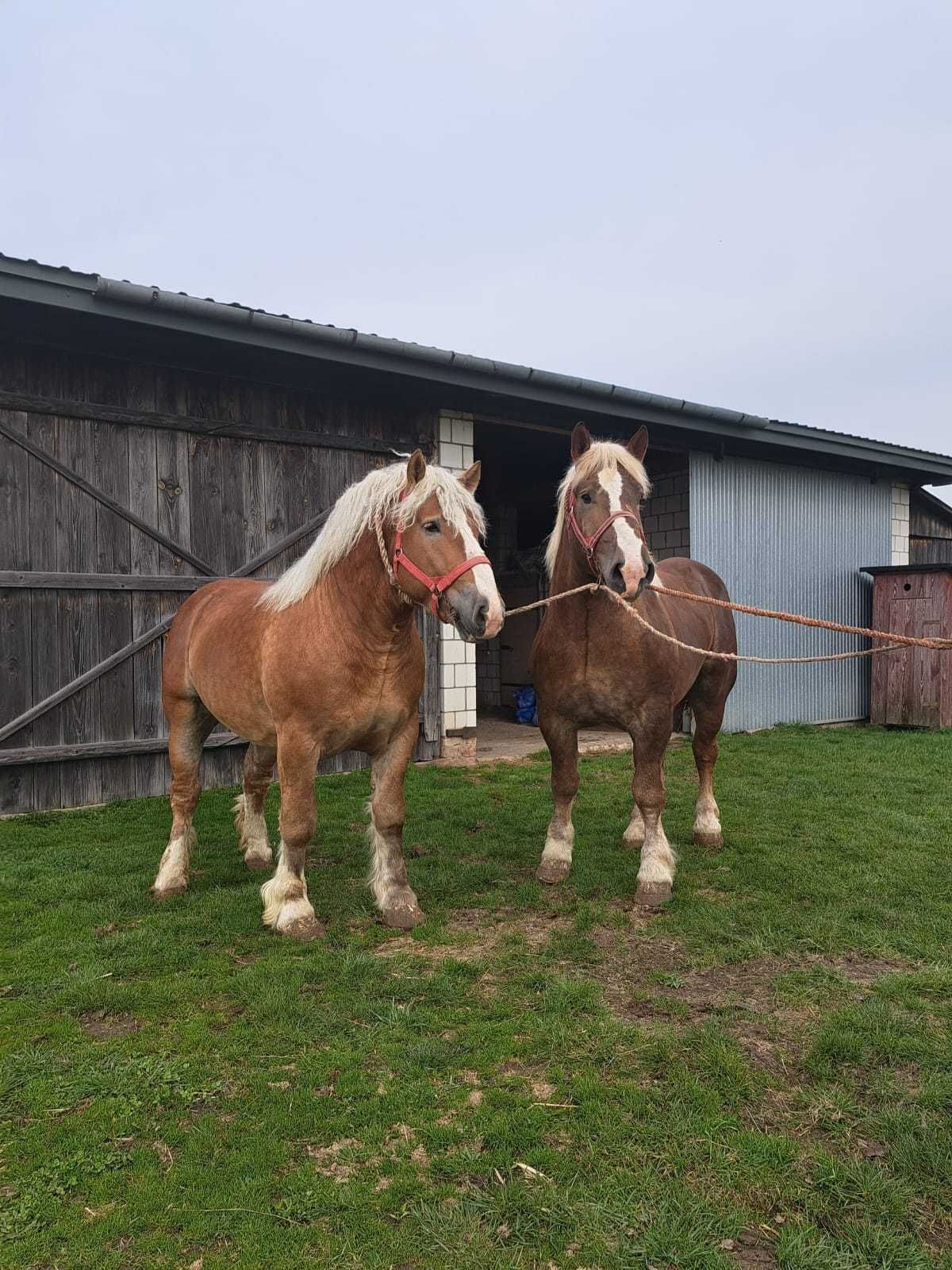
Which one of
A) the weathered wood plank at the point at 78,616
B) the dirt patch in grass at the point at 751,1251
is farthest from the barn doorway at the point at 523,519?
the dirt patch in grass at the point at 751,1251

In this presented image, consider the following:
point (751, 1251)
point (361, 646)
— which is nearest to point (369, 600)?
point (361, 646)

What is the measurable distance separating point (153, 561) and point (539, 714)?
11.6ft

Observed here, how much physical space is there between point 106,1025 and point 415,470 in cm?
237

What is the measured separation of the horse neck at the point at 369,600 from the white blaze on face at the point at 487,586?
1.50 ft

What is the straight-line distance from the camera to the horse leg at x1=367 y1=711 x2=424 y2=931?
11.9ft

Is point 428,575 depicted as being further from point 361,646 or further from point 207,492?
point 207,492

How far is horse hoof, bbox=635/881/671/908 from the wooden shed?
24.4 ft

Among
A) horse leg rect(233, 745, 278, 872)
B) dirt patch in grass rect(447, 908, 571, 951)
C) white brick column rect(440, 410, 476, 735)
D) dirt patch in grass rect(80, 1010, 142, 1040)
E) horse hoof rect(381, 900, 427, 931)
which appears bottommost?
dirt patch in grass rect(447, 908, 571, 951)

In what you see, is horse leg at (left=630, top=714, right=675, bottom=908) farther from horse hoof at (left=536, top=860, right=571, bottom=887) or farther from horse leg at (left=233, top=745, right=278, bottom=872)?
horse leg at (left=233, top=745, right=278, bottom=872)

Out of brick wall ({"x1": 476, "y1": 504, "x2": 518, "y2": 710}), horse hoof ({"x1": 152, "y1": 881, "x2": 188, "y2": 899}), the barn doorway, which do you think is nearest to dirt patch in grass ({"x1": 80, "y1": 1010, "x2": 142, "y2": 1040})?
horse hoof ({"x1": 152, "y1": 881, "x2": 188, "y2": 899})

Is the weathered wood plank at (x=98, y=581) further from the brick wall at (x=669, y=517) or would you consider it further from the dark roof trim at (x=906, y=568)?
the dark roof trim at (x=906, y=568)

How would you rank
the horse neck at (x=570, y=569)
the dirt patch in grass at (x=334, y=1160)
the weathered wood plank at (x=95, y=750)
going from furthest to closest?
the weathered wood plank at (x=95, y=750)
the horse neck at (x=570, y=569)
the dirt patch in grass at (x=334, y=1160)

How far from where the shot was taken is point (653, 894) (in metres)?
3.80

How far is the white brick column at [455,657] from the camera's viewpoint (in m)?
7.40
